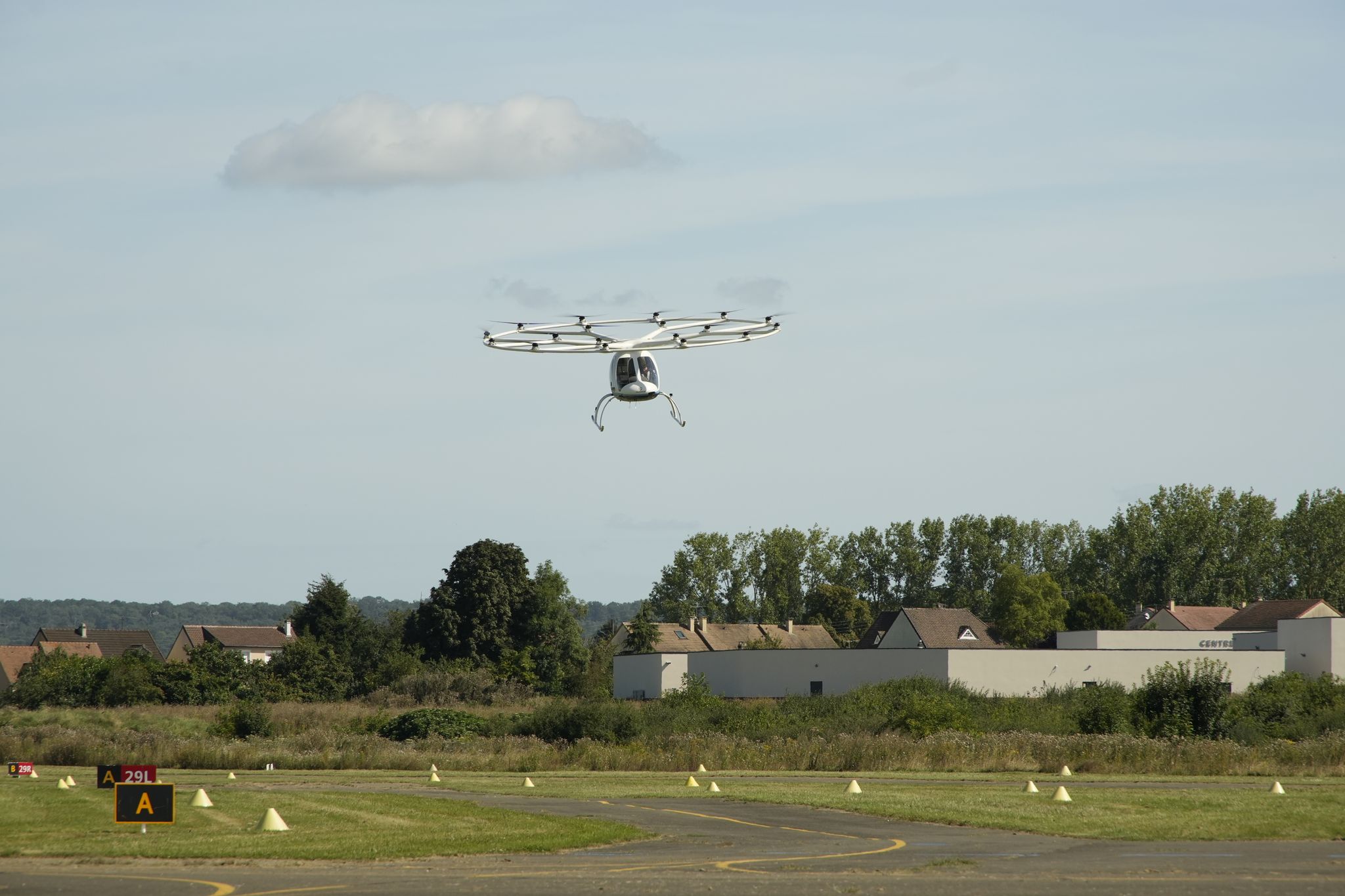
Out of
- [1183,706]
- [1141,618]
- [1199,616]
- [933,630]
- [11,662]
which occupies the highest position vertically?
[1199,616]

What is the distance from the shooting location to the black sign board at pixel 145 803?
23.4m

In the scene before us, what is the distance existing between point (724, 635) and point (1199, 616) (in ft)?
133

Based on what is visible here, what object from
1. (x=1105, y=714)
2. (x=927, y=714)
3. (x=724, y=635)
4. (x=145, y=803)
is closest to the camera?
(x=145, y=803)

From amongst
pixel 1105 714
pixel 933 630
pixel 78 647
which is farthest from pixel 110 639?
pixel 1105 714

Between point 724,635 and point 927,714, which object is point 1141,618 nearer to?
point 724,635

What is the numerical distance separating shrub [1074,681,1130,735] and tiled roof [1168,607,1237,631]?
6988 centimetres

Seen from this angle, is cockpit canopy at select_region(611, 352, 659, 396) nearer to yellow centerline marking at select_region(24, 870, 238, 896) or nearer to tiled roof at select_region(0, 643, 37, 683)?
yellow centerline marking at select_region(24, 870, 238, 896)

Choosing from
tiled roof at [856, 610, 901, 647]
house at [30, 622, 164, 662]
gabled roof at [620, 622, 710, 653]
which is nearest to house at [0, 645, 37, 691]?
house at [30, 622, 164, 662]

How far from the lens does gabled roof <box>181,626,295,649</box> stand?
13438cm

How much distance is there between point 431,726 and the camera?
55656mm

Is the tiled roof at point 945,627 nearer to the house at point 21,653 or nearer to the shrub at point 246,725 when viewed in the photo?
the shrub at point 246,725

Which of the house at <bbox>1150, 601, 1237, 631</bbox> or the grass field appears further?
the house at <bbox>1150, 601, 1237, 631</bbox>

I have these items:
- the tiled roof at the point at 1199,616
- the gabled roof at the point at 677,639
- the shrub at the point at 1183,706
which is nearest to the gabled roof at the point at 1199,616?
the tiled roof at the point at 1199,616

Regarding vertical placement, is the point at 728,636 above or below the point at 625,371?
below
